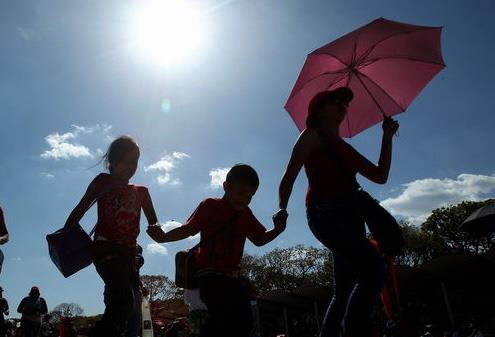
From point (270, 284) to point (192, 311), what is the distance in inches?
1908

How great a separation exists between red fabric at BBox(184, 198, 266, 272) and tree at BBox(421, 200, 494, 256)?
44.7 meters

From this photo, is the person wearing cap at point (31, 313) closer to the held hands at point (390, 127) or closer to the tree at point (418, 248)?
the held hands at point (390, 127)

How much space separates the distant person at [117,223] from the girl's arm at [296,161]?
120 cm

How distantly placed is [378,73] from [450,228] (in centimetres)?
4487

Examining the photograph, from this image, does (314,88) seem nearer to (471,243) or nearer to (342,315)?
(342,315)

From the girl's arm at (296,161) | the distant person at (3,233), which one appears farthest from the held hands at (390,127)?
the distant person at (3,233)

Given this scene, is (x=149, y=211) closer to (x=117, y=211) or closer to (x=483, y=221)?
(x=117, y=211)

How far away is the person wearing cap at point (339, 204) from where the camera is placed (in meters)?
2.52

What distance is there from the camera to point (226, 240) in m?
2.88

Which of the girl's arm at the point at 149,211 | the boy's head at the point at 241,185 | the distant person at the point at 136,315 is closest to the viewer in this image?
the boy's head at the point at 241,185

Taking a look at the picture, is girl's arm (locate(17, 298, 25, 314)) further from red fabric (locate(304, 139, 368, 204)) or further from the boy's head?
red fabric (locate(304, 139, 368, 204))

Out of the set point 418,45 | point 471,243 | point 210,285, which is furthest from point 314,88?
point 471,243

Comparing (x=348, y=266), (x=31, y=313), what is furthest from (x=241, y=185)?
(x=31, y=313)

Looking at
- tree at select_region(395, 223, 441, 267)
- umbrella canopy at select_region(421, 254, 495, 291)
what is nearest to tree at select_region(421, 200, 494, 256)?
tree at select_region(395, 223, 441, 267)
